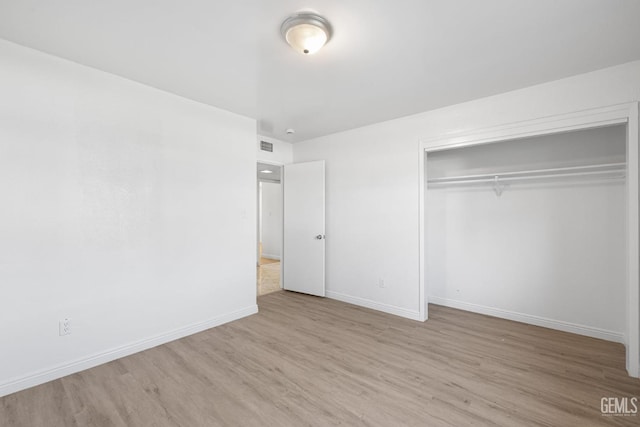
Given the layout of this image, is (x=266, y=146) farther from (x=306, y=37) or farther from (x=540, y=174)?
(x=540, y=174)

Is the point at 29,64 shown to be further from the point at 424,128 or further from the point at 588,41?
the point at 588,41

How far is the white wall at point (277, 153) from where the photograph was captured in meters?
4.40

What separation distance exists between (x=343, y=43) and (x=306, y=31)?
36cm

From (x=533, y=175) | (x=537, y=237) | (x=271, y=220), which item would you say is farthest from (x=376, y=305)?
(x=271, y=220)

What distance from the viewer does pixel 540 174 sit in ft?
10.8

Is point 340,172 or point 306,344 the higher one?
point 340,172

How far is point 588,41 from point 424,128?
5.16 feet

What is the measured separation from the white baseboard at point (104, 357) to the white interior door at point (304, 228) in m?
1.33

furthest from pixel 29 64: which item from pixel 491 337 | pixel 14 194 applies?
Answer: pixel 491 337

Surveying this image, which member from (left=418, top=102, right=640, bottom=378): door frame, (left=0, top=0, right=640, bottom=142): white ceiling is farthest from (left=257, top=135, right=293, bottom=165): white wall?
(left=418, top=102, right=640, bottom=378): door frame

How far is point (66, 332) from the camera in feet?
7.59

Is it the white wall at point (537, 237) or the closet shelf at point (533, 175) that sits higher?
the closet shelf at point (533, 175)

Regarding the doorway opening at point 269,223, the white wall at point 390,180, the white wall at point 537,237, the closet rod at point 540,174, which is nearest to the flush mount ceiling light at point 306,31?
the white wall at point 390,180

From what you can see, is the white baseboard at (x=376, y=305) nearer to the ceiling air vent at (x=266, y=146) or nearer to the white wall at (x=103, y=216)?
the white wall at (x=103, y=216)
